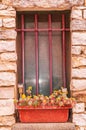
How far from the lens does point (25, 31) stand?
4.88m

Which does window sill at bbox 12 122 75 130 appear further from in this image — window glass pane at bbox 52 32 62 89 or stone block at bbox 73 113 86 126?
window glass pane at bbox 52 32 62 89

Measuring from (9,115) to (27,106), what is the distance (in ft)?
0.92

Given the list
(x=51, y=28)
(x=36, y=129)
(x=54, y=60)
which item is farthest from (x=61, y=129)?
(x=51, y=28)

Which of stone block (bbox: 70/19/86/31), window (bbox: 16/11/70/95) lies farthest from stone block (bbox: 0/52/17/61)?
stone block (bbox: 70/19/86/31)

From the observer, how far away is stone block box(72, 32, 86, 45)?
4.48 m

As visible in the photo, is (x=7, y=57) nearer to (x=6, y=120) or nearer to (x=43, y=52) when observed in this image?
(x=43, y=52)

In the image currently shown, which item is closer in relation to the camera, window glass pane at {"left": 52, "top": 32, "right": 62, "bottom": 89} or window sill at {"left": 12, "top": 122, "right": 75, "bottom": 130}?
window sill at {"left": 12, "top": 122, "right": 75, "bottom": 130}

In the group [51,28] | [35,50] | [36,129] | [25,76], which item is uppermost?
[51,28]

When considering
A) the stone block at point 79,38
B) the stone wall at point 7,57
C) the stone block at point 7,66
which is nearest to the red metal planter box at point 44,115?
the stone wall at point 7,57

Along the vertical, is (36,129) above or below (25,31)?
below

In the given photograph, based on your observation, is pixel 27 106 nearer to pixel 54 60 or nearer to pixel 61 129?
pixel 61 129

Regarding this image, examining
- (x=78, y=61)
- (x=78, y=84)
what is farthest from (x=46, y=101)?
(x=78, y=61)

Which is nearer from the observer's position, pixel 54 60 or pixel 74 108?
pixel 74 108

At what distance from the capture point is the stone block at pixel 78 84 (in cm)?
445
